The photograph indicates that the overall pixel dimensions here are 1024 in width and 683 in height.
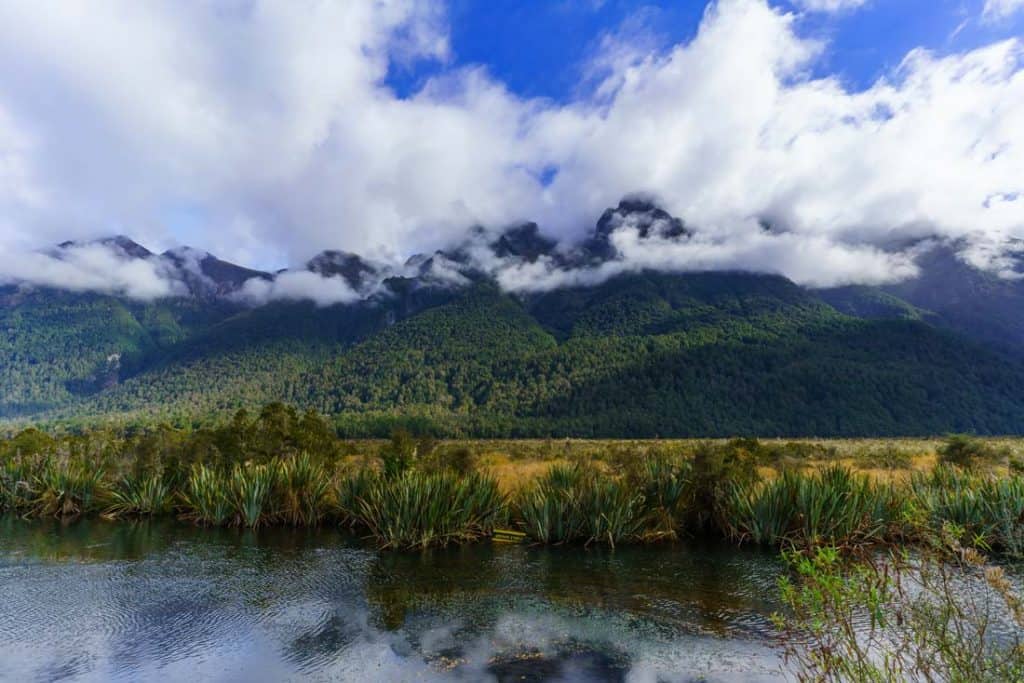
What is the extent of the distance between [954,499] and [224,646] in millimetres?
15247

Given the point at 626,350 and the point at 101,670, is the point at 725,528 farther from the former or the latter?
the point at 626,350

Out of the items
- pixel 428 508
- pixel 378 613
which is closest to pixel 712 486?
pixel 428 508

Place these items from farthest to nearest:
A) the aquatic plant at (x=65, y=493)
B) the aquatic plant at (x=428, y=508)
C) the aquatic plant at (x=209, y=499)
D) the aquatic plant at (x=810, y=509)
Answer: the aquatic plant at (x=65, y=493), the aquatic plant at (x=209, y=499), the aquatic plant at (x=428, y=508), the aquatic plant at (x=810, y=509)

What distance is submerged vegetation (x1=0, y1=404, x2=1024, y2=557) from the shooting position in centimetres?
1399

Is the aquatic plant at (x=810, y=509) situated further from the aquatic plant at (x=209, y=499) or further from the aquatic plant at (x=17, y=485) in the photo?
the aquatic plant at (x=17, y=485)

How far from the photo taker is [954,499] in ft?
45.4

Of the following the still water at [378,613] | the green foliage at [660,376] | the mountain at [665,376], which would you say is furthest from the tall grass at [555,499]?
the mountain at [665,376]

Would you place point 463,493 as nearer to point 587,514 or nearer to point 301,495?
point 587,514

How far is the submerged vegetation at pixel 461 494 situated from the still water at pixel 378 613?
0.97 m

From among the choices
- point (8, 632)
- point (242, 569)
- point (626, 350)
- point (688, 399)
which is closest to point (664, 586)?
point (242, 569)

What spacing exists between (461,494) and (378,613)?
5.29 m

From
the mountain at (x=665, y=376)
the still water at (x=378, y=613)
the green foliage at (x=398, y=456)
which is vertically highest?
the mountain at (x=665, y=376)

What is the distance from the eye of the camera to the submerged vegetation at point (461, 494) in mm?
13992

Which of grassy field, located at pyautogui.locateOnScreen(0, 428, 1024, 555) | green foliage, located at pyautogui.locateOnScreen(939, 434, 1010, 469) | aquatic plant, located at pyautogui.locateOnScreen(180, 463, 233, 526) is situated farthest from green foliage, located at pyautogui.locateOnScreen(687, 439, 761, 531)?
green foliage, located at pyautogui.locateOnScreen(939, 434, 1010, 469)
